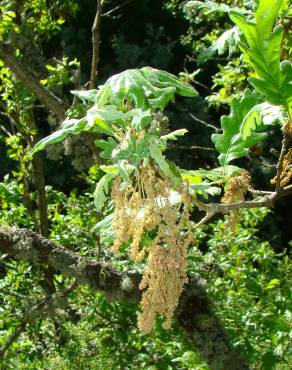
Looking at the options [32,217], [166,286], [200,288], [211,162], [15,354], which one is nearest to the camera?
[166,286]

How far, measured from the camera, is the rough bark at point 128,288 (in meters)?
2.57

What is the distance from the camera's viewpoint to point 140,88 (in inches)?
43.8

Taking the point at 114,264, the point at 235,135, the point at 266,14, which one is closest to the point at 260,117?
the point at 235,135

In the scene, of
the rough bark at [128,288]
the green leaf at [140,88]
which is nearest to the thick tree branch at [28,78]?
the rough bark at [128,288]

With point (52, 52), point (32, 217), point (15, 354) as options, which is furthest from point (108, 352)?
point (52, 52)

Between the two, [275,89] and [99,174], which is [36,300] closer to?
[99,174]

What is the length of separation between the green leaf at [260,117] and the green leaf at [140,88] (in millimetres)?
183

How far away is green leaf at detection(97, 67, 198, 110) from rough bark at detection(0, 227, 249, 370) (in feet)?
5.26

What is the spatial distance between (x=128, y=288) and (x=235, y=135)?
1358 millimetres

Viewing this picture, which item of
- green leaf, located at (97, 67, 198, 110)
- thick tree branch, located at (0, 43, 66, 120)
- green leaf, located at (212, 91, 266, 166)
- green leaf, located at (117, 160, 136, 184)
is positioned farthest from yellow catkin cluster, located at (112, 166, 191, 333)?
Answer: thick tree branch, located at (0, 43, 66, 120)

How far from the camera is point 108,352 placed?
10.1 ft

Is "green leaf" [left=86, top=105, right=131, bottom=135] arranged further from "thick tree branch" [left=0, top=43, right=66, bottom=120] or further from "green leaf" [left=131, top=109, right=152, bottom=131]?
"thick tree branch" [left=0, top=43, right=66, bottom=120]

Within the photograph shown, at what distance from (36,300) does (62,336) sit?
253mm

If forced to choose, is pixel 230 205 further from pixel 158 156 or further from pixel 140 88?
pixel 140 88
